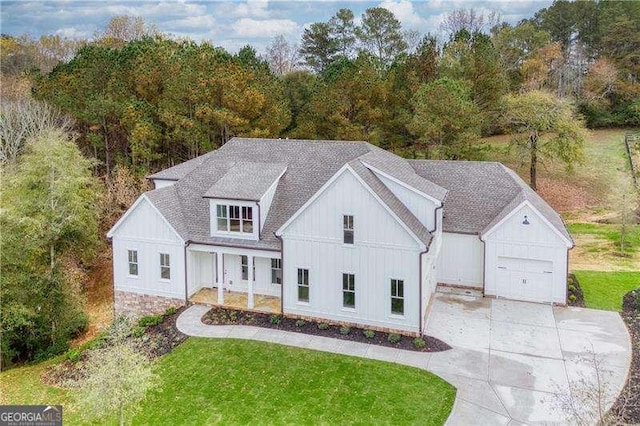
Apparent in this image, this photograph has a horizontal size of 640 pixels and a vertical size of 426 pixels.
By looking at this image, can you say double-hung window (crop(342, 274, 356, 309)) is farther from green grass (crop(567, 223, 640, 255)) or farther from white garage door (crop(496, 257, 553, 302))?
green grass (crop(567, 223, 640, 255))

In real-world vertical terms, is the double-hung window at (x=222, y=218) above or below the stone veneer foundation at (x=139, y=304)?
above

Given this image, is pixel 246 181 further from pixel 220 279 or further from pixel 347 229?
pixel 347 229

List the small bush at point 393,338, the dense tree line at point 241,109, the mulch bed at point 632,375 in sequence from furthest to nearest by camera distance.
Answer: the dense tree line at point 241,109 < the small bush at point 393,338 < the mulch bed at point 632,375

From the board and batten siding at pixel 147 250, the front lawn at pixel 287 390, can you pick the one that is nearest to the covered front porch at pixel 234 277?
the board and batten siding at pixel 147 250

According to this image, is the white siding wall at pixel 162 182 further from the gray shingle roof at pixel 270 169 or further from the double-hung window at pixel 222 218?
the double-hung window at pixel 222 218

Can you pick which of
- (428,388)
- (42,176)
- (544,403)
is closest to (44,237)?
(42,176)
